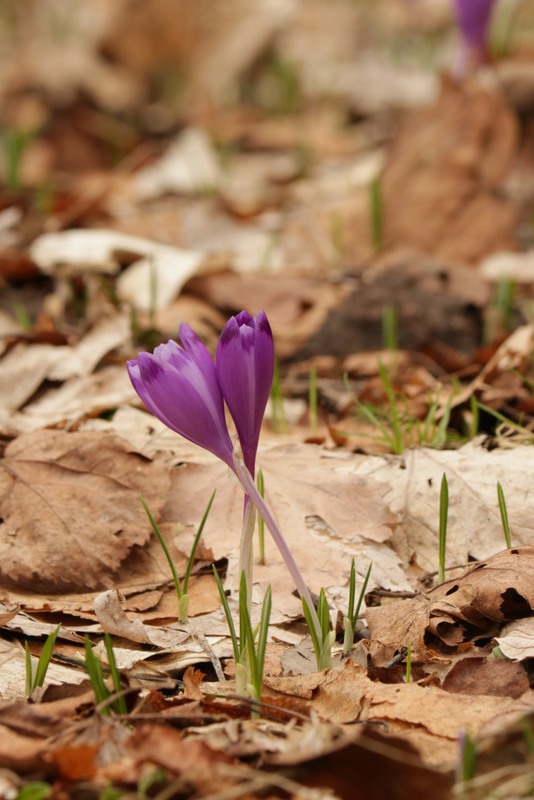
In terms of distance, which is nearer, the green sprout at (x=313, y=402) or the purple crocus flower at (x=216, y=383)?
the purple crocus flower at (x=216, y=383)

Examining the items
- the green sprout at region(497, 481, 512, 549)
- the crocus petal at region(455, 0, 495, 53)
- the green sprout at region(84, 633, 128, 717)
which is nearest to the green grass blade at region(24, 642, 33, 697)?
the green sprout at region(84, 633, 128, 717)

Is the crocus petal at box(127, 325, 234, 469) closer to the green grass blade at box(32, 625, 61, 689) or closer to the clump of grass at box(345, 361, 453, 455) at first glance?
the green grass blade at box(32, 625, 61, 689)

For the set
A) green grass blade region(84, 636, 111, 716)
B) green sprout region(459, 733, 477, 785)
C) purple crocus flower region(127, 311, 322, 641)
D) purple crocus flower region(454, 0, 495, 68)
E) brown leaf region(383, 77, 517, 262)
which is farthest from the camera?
purple crocus flower region(454, 0, 495, 68)

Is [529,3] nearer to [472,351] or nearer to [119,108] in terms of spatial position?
[119,108]

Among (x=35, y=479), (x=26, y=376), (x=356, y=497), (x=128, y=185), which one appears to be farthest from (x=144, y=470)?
(x=128, y=185)

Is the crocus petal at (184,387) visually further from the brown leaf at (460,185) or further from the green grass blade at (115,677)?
the brown leaf at (460,185)

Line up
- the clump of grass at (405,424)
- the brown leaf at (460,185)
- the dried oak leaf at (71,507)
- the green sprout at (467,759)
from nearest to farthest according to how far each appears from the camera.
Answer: the green sprout at (467,759) → the dried oak leaf at (71,507) → the clump of grass at (405,424) → the brown leaf at (460,185)

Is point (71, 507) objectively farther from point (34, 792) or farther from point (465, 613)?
point (34, 792)

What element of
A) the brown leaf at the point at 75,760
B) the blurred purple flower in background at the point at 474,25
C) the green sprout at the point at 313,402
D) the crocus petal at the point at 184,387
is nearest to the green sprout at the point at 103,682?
the brown leaf at the point at 75,760
